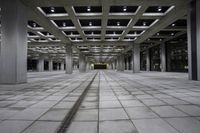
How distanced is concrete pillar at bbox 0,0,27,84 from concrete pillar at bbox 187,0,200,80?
44.4 ft

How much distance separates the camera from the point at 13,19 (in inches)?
514

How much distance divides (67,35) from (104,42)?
28.5 ft

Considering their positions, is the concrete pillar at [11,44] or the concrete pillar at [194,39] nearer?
the concrete pillar at [11,44]

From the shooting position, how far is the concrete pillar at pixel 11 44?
42.0ft

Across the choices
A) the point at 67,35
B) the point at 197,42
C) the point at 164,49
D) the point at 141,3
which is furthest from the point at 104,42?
the point at 197,42

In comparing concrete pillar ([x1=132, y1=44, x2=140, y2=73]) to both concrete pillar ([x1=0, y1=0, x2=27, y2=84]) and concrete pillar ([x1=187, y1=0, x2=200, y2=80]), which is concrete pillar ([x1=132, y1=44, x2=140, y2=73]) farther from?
concrete pillar ([x1=0, y1=0, x2=27, y2=84])

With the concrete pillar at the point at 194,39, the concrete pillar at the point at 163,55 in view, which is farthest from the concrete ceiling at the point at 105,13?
the concrete pillar at the point at 163,55

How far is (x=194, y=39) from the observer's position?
1465cm

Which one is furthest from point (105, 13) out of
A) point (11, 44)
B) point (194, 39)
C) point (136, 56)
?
point (136, 56)

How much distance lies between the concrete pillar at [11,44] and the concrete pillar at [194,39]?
533 inches

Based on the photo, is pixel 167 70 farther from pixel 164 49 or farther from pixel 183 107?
pixel 183 107

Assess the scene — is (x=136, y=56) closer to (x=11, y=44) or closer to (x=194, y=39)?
(x=194, y=39)

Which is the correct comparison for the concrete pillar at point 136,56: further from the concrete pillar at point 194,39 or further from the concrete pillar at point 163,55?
the concrete pillar at point 194,39

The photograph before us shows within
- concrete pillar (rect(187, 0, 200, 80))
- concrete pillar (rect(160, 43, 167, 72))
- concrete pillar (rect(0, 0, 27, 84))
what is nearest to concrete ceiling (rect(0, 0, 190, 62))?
concrete pillar (rect(187, 0, 200, 80))
